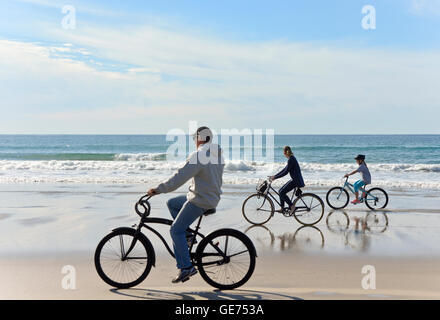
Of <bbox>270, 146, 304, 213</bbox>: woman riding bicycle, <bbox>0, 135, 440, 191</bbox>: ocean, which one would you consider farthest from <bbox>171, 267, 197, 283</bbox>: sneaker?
<bbox>0, 135, 440, 191</bbox>: ocean

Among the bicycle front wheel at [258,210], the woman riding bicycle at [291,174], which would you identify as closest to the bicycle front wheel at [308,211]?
the woman riding bicycle at [291,174]

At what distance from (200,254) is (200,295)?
452 millimetres

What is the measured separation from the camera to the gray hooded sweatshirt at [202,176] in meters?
4.61

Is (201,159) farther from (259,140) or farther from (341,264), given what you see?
(259,140)

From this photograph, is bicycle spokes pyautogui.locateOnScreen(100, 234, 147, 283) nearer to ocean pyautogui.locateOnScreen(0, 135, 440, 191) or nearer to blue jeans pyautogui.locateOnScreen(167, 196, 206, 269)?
blue jeans pyautogui.locateOnScreen(167, 196, 206, 269)

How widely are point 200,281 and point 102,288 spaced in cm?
118

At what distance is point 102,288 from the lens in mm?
5113

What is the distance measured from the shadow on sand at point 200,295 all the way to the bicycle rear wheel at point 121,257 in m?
0.17

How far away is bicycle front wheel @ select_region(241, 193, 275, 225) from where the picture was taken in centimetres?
987

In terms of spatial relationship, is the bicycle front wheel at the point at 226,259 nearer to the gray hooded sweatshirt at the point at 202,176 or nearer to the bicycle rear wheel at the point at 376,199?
the gray hooded sweatshirt at the point at 202,176

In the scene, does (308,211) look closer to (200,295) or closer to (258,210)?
(258,210)

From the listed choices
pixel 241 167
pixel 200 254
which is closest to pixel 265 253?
pixel 200 254

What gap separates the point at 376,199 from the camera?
1204 centimetres

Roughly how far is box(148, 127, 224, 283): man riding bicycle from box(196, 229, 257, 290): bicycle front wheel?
217 millimetres
